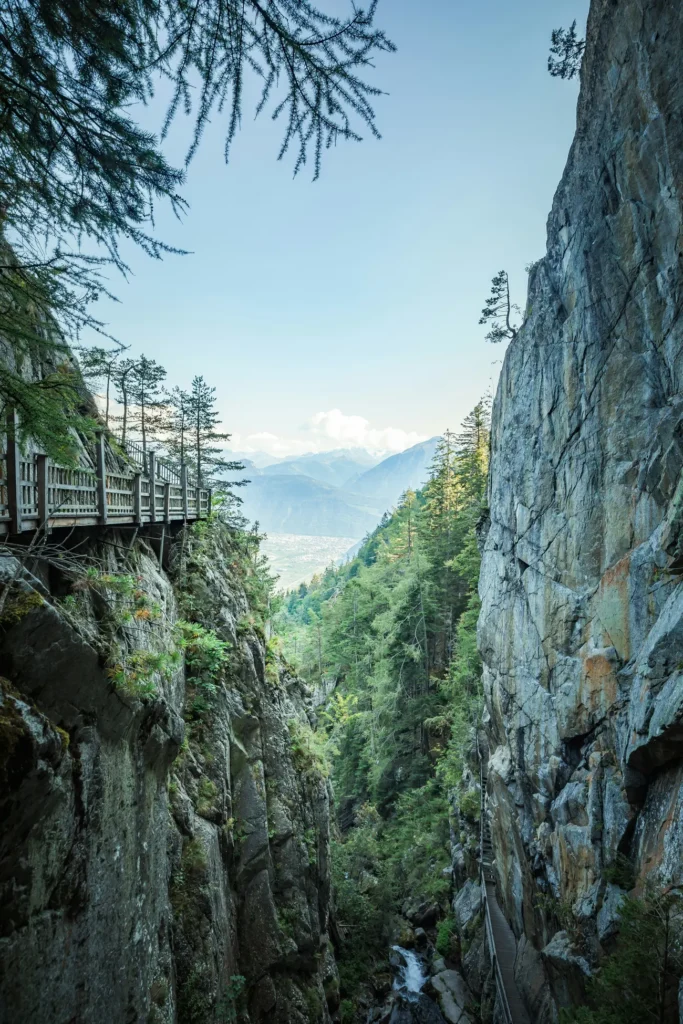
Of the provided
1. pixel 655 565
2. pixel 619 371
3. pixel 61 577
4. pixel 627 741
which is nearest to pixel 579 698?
pixel 627 741

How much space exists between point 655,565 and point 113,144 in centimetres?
1133

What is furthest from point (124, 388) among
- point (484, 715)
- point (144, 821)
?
point (484, 715)

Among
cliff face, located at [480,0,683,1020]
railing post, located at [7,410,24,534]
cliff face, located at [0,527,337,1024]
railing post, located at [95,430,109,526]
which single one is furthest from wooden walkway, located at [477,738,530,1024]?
railing post, located at [7,410,24,534]

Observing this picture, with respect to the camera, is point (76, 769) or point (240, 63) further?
point (76, 769)

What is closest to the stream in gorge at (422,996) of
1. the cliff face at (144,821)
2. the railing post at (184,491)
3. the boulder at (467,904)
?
the boulder at (467,904)

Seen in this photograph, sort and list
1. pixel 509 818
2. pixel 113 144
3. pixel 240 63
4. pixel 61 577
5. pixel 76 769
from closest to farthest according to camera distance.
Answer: pixel 240 63 → pixel 113 144 → pixel 76 769 → pixel 61 577 → pixel 509 818

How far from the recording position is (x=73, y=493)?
24.4 feet

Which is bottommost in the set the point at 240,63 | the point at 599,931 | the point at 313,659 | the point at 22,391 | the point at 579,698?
the point at 313,659

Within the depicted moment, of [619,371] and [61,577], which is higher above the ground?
[619,371]

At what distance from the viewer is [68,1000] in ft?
16.3

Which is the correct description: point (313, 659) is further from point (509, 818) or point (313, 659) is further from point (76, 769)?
point (76, 769)

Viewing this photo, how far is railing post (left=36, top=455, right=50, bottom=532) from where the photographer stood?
6191 millimetres

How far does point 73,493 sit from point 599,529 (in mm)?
12191

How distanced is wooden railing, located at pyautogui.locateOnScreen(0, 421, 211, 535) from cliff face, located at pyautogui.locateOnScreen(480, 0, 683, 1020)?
1017 cm
